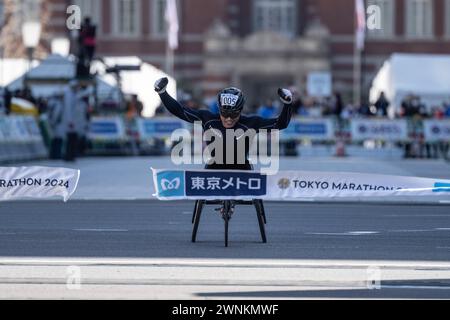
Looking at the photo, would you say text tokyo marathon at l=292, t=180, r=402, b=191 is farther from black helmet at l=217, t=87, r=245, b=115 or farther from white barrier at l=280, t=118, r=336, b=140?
white barrier at l=280, t=118, r=336, b=140

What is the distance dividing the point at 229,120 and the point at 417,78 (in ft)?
113

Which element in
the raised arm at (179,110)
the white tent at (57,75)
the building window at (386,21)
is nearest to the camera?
the raised arm at (179,110)

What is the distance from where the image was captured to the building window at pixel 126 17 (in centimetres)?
7356

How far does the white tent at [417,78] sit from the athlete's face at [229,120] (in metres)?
33.4

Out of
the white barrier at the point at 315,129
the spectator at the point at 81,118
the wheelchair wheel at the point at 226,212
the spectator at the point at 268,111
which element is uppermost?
the wheelchair wheel at the point at 226,212

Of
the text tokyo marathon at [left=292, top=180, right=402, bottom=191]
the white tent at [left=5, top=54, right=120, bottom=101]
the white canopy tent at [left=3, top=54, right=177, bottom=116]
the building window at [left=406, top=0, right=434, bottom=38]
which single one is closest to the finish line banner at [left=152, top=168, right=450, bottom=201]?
the text tokyo marathon at [left=292, top=180, right=402, bottom=191]

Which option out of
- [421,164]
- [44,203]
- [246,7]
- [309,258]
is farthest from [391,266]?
[246,7]

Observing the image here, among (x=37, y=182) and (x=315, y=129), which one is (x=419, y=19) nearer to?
(x=315, y=129)

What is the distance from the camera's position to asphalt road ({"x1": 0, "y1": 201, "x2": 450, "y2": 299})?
12.2 m

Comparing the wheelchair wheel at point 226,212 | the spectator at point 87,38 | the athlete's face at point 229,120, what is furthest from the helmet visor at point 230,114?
the spectator at point 87,38

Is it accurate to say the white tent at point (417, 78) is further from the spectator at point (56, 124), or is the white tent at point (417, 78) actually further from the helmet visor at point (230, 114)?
the helmet visor at point (230, 114)

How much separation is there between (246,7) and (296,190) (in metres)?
58.4

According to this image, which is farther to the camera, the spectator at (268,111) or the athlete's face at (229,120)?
the spectator at (268,111)

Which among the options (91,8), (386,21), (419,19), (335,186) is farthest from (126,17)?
(335,186)
